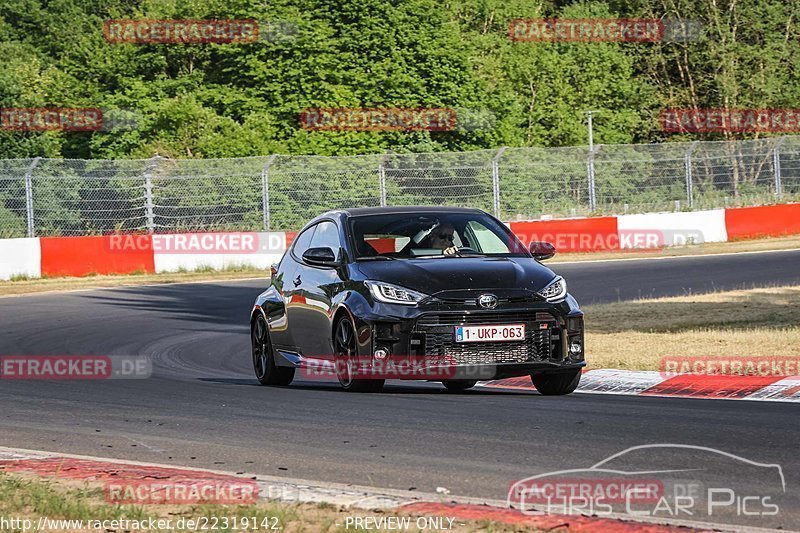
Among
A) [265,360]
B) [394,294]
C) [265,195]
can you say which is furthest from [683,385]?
[265,195]

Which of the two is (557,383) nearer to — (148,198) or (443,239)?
(443,239)

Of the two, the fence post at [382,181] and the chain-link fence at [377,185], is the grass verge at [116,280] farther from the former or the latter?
the fence post at [382,181]

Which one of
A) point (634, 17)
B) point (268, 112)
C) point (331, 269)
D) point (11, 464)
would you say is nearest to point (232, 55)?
point (268, 112)

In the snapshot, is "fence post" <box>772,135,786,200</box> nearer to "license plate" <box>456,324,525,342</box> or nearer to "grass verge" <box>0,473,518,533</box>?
"license plate" <box>456,324,525,342</box>

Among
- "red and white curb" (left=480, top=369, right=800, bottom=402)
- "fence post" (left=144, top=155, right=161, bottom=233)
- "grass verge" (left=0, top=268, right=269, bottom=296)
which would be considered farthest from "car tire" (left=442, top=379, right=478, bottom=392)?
"fence post" (left=144, top=155, right=161, bottom=233)

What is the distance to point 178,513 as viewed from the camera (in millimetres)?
6195

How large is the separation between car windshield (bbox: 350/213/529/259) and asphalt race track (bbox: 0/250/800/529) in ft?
3.76

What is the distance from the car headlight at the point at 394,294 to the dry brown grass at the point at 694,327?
9.83 ft

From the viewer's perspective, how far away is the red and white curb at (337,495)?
568 centimetres

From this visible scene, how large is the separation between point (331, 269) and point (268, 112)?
4249 cm

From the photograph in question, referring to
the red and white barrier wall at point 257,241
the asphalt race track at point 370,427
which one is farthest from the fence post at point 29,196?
the asphalt race track at point 370,427

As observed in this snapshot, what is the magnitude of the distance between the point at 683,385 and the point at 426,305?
2.48m

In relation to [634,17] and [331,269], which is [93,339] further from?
[634,17]

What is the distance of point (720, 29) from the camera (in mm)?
67125
